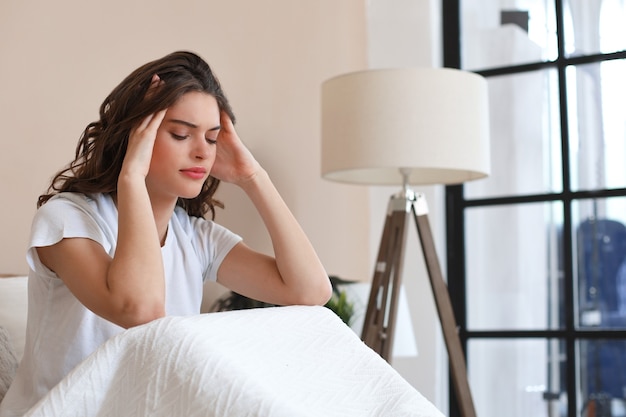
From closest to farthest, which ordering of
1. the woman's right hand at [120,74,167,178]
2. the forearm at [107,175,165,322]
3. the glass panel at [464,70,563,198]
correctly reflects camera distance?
the forearm at [107,175,165,322] → the woman's right hand at [120,74,167,178] → the glass panel at [464,70,563,198]

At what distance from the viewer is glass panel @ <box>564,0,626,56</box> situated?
303 cm

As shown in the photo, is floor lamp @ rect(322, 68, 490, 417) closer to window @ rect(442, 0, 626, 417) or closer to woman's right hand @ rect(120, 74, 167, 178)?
window @ rect(442, 0, 626, 417)

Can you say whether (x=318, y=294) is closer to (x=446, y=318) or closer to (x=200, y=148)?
(x=200, y=148)

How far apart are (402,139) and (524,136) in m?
0.81

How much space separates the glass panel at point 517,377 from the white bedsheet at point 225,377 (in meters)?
1.88

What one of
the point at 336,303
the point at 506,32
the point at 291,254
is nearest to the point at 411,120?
the point at 336,303

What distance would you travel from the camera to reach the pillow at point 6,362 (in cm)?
190

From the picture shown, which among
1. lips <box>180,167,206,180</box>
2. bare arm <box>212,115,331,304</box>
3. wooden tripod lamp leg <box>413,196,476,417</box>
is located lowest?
wooden tripod lamp leg <box>413,196,476,417</box>

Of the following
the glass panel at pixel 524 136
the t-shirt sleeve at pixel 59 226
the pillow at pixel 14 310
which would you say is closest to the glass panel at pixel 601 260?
the glass panel at pixel 524 136

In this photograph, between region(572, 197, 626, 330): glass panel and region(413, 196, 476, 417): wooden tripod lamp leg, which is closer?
region(413, 196, 476, 417): wooden tripod lamp leg

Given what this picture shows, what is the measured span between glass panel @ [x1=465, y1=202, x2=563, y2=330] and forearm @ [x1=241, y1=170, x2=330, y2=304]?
1437 millimetres

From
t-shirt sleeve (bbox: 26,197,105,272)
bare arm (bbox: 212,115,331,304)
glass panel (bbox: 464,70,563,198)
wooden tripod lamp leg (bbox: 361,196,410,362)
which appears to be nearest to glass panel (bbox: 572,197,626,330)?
glass panel (bbox: 464,70,563,198)

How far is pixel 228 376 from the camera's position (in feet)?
3.90

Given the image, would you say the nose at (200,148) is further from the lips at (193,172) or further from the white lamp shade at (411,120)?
the white lamp shade at (411,120)
